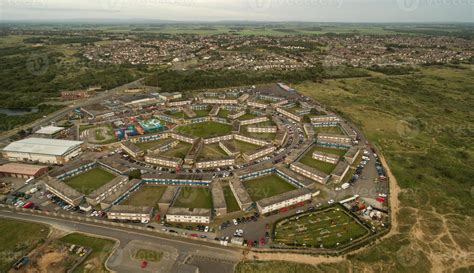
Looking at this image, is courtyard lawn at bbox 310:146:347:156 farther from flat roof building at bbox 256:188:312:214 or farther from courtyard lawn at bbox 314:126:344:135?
flat roof building at bbox 256:188:312:214

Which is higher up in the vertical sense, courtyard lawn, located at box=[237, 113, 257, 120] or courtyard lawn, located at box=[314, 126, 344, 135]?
courtyard lawn, located at box=[237, 113, 257, 120]

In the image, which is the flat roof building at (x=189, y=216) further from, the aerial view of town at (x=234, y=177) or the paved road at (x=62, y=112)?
the paved road at (x=62, y=112)

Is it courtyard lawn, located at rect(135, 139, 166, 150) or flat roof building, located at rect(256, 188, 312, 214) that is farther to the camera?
courtyard lawn, located at rect(135, 139, 166, 150)

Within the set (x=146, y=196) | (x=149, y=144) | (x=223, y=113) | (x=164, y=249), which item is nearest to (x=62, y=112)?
(x=149, y=144)

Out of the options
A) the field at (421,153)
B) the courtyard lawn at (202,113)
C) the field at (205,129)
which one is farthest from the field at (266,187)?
the courtyard lawn at (202,113)

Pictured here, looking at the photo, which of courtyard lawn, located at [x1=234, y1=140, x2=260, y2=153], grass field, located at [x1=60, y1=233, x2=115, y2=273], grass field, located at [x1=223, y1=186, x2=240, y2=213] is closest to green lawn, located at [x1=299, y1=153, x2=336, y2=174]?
courtyard lawn, located at [x1=234, y1=140, x2=260, y2=153]

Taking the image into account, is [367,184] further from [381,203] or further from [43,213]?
[43,213]

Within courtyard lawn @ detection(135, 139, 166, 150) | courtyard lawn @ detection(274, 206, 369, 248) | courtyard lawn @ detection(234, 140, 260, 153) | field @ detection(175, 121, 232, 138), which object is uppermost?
field @ detection(175, 121, 232, 138)
